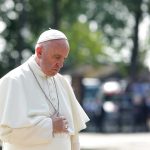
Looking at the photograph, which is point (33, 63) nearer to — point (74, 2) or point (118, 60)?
point (74, 2)

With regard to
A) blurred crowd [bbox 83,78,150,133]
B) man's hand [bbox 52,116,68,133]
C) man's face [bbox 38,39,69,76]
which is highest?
man's face [bbox 38,39,69,76]

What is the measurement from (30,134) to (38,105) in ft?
0.63

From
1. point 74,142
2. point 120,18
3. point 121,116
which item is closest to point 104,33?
point 120,18

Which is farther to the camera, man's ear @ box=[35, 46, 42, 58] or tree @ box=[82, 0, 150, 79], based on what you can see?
tree @ box=[82, 0, 150, 79]

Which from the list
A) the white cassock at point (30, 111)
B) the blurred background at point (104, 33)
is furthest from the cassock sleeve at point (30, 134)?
the blurred background at point (104, 33)

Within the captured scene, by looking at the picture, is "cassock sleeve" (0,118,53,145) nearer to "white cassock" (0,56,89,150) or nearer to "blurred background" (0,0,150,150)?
"white cassock" (0,56,89,150)

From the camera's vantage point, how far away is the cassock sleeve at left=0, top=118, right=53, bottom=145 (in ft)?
14.2

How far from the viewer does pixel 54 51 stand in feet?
14.4

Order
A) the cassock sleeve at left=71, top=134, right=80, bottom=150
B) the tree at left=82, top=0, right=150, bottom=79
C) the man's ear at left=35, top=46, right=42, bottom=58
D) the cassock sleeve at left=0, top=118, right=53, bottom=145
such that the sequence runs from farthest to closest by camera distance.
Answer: the tree at left=82, top=0, right=150, bottom=79 < the cassock sleeve at left=71, top=134, right=80, bottom=150 < the man's ear at left=35, top=46, right=42, bottom=58 < the cassock sleeve at left=0, top=118, right=53, bottom=145

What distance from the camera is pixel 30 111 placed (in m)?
4.37

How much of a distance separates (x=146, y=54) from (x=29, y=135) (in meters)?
69.8

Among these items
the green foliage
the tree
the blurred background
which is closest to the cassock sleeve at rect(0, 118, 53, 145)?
the blurred background

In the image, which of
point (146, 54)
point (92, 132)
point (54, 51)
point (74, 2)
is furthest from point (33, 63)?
point (146, 54)

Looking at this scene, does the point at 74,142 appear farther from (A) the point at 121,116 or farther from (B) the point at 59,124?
(A) the point at 121,116
